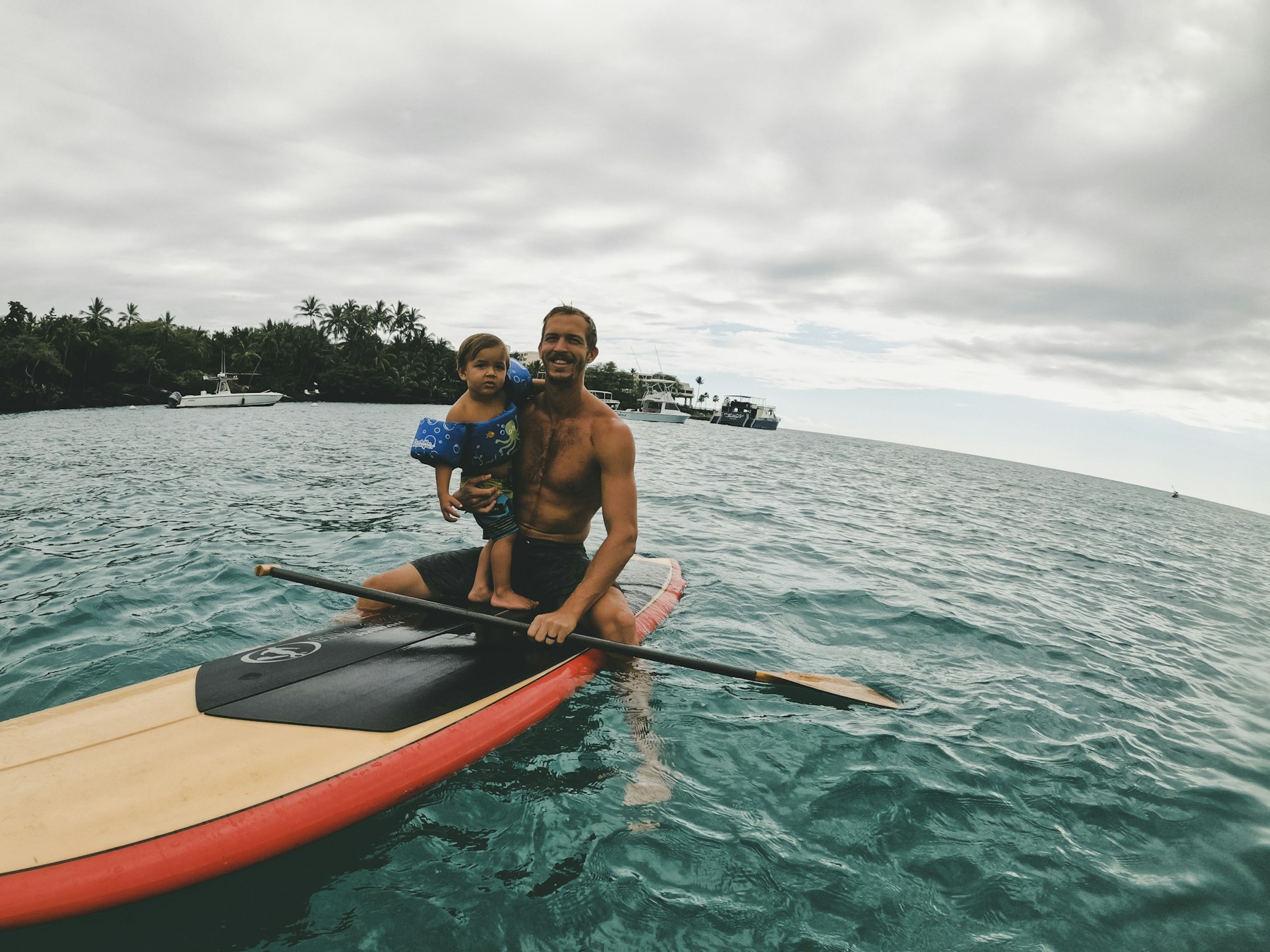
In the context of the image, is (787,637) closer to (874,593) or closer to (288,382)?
(874,593)

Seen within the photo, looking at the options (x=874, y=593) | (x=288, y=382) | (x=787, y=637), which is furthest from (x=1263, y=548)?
(x=288, y=382)

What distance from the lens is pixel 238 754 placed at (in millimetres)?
2613

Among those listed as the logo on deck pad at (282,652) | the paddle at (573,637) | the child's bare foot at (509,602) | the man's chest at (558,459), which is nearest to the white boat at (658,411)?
the man's chest at (558,459)

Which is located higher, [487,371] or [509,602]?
[487,371]

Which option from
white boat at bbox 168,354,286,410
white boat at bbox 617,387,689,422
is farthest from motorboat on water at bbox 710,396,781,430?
white boat at bbox 168,354,286,410

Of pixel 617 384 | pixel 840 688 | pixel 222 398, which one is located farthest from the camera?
pixel 617 384

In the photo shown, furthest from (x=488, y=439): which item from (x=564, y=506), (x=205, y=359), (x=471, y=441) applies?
(x=205, y=359)

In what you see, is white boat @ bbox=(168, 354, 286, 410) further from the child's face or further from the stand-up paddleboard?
the stand-up paddleboard

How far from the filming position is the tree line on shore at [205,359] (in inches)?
1593

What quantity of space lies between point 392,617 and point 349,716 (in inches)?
55.9

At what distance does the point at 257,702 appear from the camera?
298cm

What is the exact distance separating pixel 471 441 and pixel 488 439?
0.11 metres

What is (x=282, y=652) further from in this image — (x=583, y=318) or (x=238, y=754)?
(x=583, y=318)

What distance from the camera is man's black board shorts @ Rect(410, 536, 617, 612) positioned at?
4250mm
